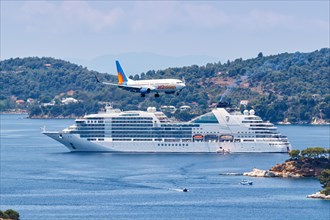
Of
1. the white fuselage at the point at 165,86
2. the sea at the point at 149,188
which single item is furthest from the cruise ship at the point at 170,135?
the white fuselage at the point at 165,86

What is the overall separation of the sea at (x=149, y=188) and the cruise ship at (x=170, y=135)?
209 centimetres

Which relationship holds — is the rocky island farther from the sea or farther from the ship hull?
the ship hull

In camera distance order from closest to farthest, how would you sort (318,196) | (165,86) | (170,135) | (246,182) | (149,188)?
(165,86)
(318,196)
(149,188)
(246,182)
(170,135)

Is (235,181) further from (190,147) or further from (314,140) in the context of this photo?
(314,140)

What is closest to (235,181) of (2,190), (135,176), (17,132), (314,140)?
(135,176)

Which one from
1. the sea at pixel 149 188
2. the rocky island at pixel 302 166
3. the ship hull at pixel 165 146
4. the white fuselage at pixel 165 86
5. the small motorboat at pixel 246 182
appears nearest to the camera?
the white fuselage at pixel 165 86

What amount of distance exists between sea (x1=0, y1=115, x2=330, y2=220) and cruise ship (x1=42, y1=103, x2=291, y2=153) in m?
2.09

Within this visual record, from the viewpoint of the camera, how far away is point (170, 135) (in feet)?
469

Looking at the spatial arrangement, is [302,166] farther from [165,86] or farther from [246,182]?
[165,86]

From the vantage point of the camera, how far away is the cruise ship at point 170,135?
141 metres

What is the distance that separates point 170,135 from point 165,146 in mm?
2029

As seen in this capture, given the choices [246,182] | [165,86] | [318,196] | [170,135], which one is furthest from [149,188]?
[165,86]

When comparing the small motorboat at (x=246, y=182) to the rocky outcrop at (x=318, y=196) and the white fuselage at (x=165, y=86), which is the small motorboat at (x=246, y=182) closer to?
the rocky outcrop at (x=318, y=196)

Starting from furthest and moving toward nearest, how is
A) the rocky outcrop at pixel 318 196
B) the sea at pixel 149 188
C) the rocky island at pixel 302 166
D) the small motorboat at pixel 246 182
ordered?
the rocky island at pixel 302 166 → the small motorboat at pixel 246 182 → the rocky outcrop at pixel 318 196 → the sea at pixel 149 188
